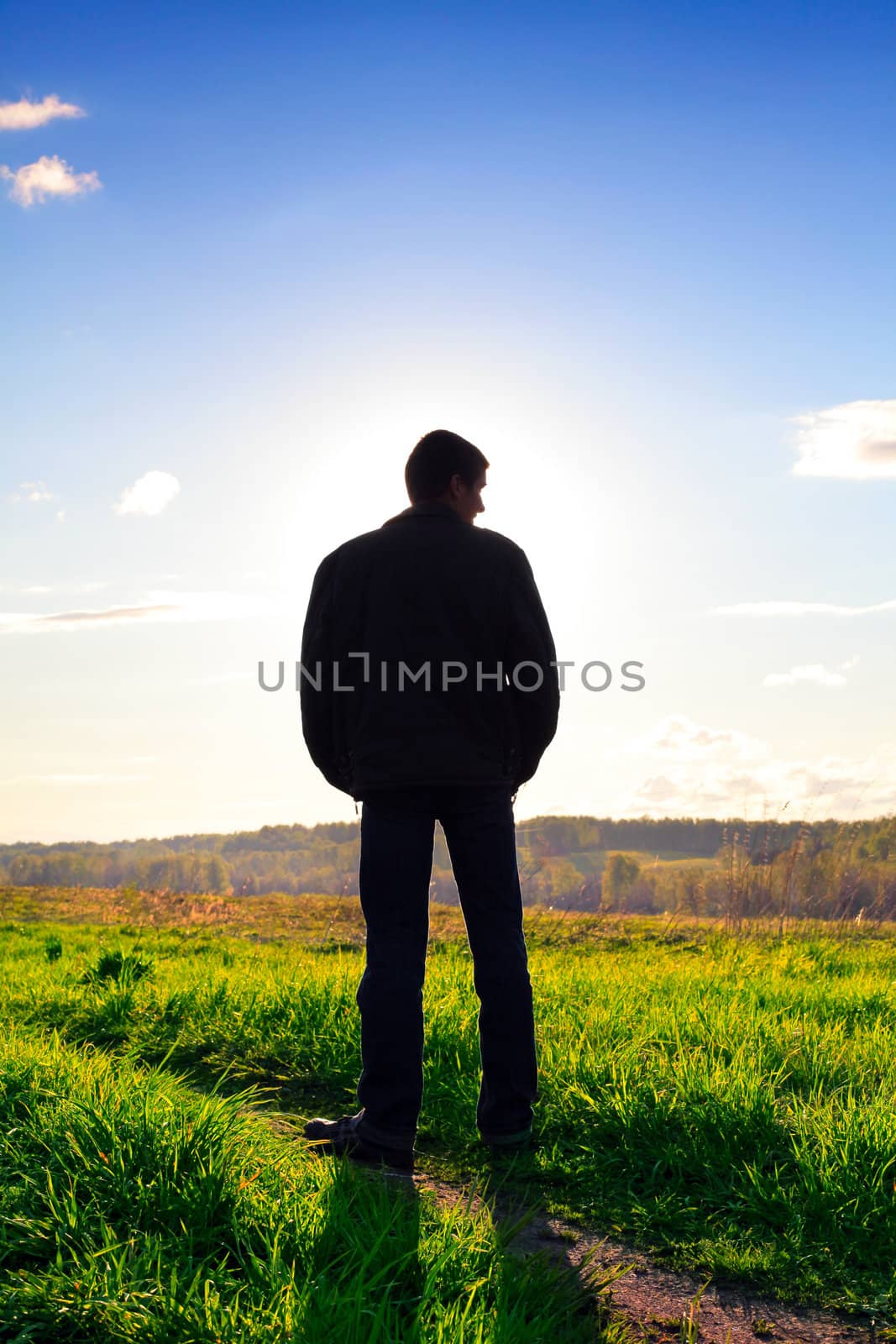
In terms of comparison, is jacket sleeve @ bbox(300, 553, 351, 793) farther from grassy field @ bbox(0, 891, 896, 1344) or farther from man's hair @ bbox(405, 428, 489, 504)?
grassy field @ bbox(0, 891, 896, 1344)

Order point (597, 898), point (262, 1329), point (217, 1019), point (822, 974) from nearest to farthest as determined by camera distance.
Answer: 1. point (262, 1329)
2. point (217, 1019)
3. point (822, 974)
4. point (597, 898)

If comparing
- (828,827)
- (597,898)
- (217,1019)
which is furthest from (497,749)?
(597,898)

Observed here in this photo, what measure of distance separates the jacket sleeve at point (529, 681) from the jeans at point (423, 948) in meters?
0.21

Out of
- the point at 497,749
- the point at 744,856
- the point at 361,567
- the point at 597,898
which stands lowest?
the point at 597,898

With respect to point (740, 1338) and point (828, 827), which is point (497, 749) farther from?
point (828, 827)

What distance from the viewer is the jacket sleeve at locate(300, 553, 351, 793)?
12.7ft

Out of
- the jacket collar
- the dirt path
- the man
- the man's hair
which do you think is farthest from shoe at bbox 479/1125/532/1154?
the man's hair

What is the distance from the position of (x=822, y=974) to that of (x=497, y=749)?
4.41 m

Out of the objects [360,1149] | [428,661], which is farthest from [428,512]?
[360,1149]

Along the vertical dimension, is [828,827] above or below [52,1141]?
above

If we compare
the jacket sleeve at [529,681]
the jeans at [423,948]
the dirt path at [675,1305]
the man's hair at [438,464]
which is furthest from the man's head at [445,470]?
the dirt path at [675,1305]

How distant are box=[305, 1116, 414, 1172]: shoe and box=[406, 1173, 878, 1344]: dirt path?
0.57 meters

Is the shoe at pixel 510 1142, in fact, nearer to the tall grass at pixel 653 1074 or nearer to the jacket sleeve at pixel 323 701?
the tall grass at pixel 653 1074

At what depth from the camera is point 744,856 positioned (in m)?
9.79
